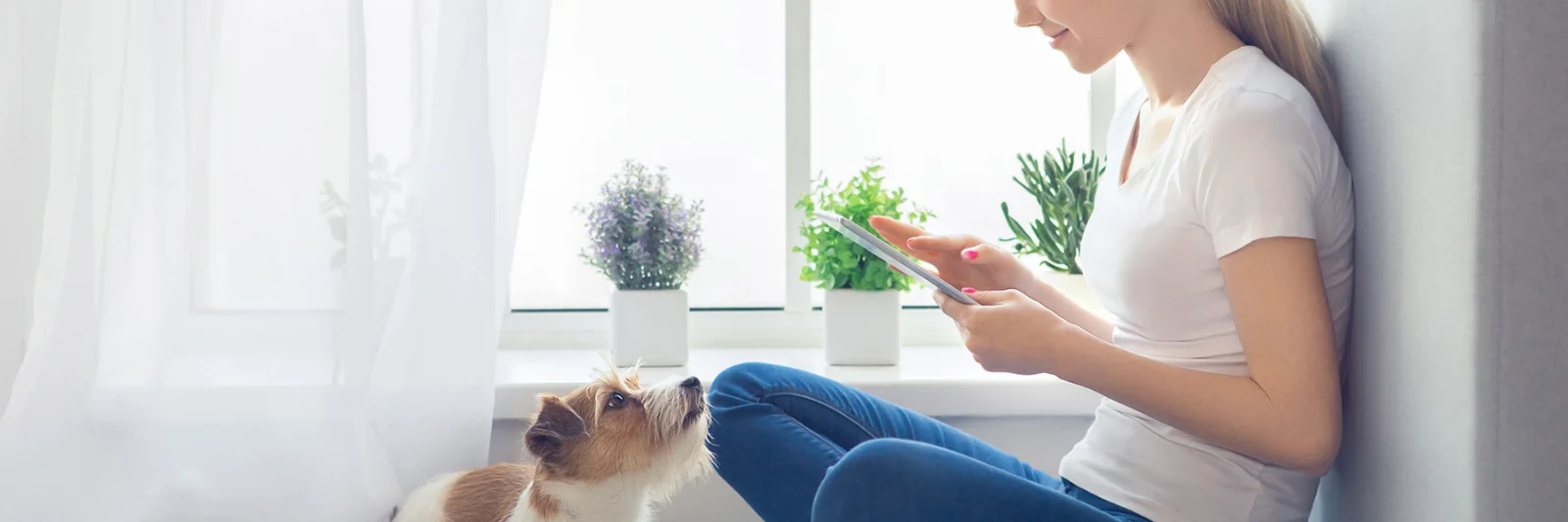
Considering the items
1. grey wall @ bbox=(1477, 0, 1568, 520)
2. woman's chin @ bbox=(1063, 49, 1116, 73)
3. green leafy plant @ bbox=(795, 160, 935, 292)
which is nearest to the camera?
grey wall @ bbox=(1477, 0, 1568, 520)

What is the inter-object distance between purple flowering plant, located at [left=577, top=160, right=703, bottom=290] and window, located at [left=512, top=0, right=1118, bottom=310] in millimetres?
262

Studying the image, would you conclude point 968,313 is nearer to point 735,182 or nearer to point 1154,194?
point 1154,194

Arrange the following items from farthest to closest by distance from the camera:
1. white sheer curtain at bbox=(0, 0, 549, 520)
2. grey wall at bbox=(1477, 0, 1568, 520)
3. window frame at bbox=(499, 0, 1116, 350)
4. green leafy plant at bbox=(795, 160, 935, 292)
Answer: window frame at bbox=(499, 0, 1116, 350)
green leafy plant at bbox=(795, 160, 935, 292)
white sheer curtain at bbox=(0, 0, 549, 520)
grey wall at bbox=(1477, 0, 1568, 520)

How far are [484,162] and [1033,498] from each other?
0.89 meters

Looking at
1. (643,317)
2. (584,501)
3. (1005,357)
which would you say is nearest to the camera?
(1005,357)

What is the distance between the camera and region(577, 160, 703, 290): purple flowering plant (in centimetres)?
167

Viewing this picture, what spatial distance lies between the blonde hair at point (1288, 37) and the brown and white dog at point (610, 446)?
66 centimetres

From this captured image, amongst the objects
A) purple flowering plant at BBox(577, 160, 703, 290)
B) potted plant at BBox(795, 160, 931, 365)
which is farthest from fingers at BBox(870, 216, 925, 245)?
purple flowering plant at BBox(577, 160, 703, 290)

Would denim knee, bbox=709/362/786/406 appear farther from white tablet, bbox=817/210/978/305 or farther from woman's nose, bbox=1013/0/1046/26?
woman's nose, bbox=1013/0/1046/26

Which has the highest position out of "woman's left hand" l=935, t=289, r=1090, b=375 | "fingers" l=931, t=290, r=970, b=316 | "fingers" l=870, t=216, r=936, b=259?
"fingers" l=870, t=216, r=936, b=259

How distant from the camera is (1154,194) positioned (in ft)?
3.02

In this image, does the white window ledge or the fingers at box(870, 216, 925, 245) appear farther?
the white window ledge

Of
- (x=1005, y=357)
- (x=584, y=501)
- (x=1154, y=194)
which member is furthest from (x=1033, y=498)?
(x=584, y=501)

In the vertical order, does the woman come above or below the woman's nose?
below
